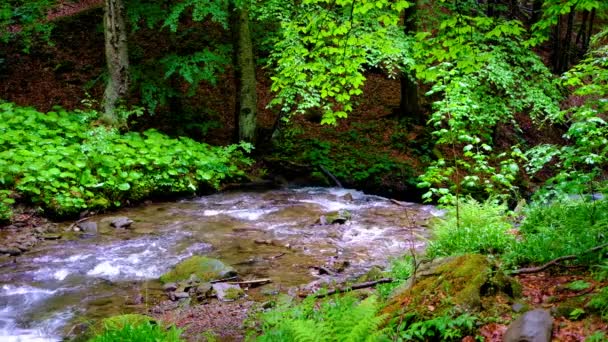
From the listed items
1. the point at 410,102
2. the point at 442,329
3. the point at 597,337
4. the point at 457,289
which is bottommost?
the point at 442,329

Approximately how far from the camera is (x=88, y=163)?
9.80 metres

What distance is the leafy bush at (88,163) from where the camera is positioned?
8844 millimetres

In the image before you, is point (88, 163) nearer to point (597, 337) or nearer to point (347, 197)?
point (347, 197)

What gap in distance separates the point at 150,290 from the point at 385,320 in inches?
133

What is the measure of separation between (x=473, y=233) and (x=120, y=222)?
20.2 ft

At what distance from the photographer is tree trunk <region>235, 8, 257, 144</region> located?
13.2m

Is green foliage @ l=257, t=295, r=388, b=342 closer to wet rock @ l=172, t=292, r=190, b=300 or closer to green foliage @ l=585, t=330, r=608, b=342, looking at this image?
green foliage @ l=585, t=330, r=608, b=342

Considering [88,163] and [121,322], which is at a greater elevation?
[88,163]

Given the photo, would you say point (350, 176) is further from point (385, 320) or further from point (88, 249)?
point (385, 320)

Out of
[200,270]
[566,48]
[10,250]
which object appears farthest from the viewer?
[566,48]

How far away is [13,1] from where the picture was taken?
44.7ft

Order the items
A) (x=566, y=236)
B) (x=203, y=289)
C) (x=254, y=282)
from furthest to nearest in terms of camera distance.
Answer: (x=254, y=282) < (x=203, y=289) < (x=566, y=236)

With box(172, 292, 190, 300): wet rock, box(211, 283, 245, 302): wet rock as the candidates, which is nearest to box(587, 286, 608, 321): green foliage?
box(211, 283, 245, 302): wet rock

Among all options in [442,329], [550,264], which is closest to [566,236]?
[550,264]
